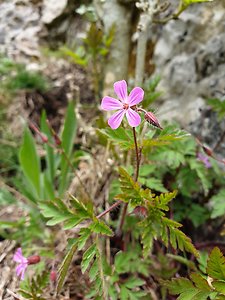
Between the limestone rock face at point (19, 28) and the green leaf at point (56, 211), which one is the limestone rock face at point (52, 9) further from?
the green leaf at point (56, 211)

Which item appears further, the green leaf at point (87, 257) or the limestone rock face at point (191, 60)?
the limestone rock face at point (191, 60)

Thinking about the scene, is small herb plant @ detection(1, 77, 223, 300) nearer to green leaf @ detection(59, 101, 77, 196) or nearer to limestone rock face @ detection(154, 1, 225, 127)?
green leaf @ detection(59, 101, 77, 196)

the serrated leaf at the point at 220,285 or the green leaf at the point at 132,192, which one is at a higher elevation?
the green leaf at the point at 132,192

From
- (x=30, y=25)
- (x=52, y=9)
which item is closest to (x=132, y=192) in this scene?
(x=52, y=9)

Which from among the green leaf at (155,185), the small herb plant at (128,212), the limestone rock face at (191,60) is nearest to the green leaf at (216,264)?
the small herb plant at (128,212)

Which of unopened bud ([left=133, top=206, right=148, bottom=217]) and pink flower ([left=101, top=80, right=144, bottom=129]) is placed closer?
pink flower ([left=101, top=80, right=144, bottom=129])

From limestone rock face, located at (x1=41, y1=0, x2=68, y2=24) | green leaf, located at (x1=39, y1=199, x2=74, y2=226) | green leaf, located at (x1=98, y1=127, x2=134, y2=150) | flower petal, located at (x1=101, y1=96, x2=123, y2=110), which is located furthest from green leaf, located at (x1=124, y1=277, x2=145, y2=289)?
limestone rock face, located at (x1=41, y1=0, x2=68, y2=24)
